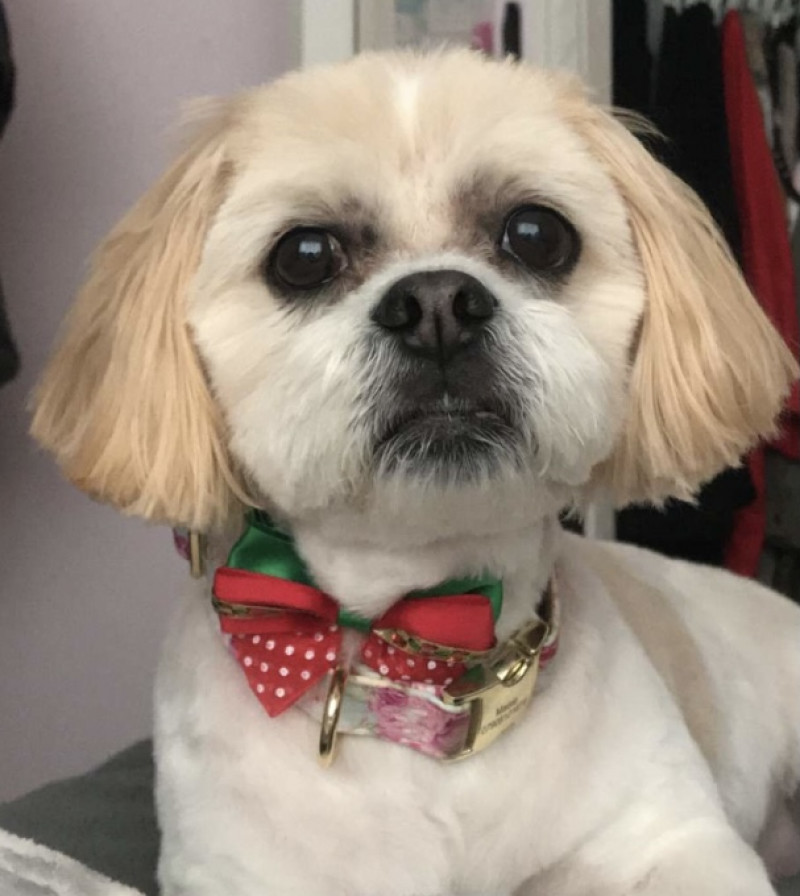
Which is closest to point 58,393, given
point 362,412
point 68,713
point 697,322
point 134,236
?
point 134,236

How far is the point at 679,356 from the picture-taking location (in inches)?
31.6

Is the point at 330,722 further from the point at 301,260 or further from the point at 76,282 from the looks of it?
the point at 76,282

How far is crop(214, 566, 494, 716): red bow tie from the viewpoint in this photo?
31.1 inches

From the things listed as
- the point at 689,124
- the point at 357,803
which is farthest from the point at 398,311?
the point at 689,124

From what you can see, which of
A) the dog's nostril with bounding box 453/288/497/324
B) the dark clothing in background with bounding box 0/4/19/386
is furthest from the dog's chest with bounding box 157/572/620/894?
the dark clothing in background with bounding box 0/4/19/386

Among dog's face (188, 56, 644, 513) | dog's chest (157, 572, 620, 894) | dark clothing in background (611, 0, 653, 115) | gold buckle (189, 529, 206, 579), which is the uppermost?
dark clothing in background (611, 0, 653, 115)

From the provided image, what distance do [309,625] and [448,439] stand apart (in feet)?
0.72

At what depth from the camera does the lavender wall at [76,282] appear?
62.2 inches

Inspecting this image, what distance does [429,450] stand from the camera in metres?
0.70

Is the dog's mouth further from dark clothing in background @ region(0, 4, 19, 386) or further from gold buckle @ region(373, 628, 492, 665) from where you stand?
dark clothing in background @ region(0, 4, 19, 386)

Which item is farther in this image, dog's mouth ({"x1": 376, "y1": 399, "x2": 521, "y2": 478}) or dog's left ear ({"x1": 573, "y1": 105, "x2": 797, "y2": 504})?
dog's left ear ({"x1": 573, "y1": 105, "x2": 797, "y2": 504})

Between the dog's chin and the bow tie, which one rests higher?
the dog's chin

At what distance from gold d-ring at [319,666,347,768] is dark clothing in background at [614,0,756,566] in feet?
3.98

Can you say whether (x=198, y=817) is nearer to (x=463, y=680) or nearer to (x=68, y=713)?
(x=463, y=680)
